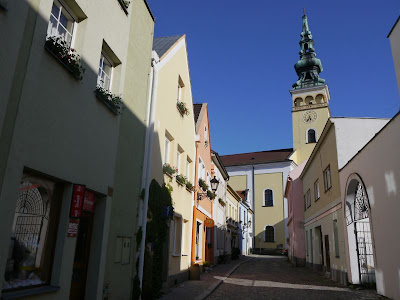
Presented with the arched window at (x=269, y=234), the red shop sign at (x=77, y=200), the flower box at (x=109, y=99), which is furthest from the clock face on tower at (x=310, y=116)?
the red shop sign at (x=77, y=200)

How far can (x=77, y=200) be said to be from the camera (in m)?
6.18

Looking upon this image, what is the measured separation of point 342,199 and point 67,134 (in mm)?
11611

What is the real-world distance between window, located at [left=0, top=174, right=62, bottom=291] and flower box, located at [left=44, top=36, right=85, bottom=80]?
194cm

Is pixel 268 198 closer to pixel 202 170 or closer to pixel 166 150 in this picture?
pixel 202 170

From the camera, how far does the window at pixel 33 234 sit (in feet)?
16.8

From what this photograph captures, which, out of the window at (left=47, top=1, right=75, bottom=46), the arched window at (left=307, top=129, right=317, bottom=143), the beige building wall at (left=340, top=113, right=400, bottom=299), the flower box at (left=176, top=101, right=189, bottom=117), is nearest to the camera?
the window at (left=47, top=1, right=75, bottom=46)

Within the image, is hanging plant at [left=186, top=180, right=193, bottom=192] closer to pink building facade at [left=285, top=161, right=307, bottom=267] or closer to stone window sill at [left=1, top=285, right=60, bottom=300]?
stone window sill at [left=1, top=285, right=60, bottom=300]

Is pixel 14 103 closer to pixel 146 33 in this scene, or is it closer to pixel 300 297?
pixel 146 33

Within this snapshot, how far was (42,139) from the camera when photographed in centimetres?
533

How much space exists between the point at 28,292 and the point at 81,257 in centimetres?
193

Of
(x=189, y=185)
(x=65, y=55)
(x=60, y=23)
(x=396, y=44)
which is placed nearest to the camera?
(x=65, y=55)

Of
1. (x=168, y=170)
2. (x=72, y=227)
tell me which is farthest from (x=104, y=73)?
(x=168, y=170)

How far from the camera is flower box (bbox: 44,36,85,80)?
554 centimetres

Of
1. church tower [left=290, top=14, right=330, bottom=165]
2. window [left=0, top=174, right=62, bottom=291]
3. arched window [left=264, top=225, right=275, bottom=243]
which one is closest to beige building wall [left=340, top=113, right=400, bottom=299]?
window [left=0, top=174, right=62, bottom=291]
